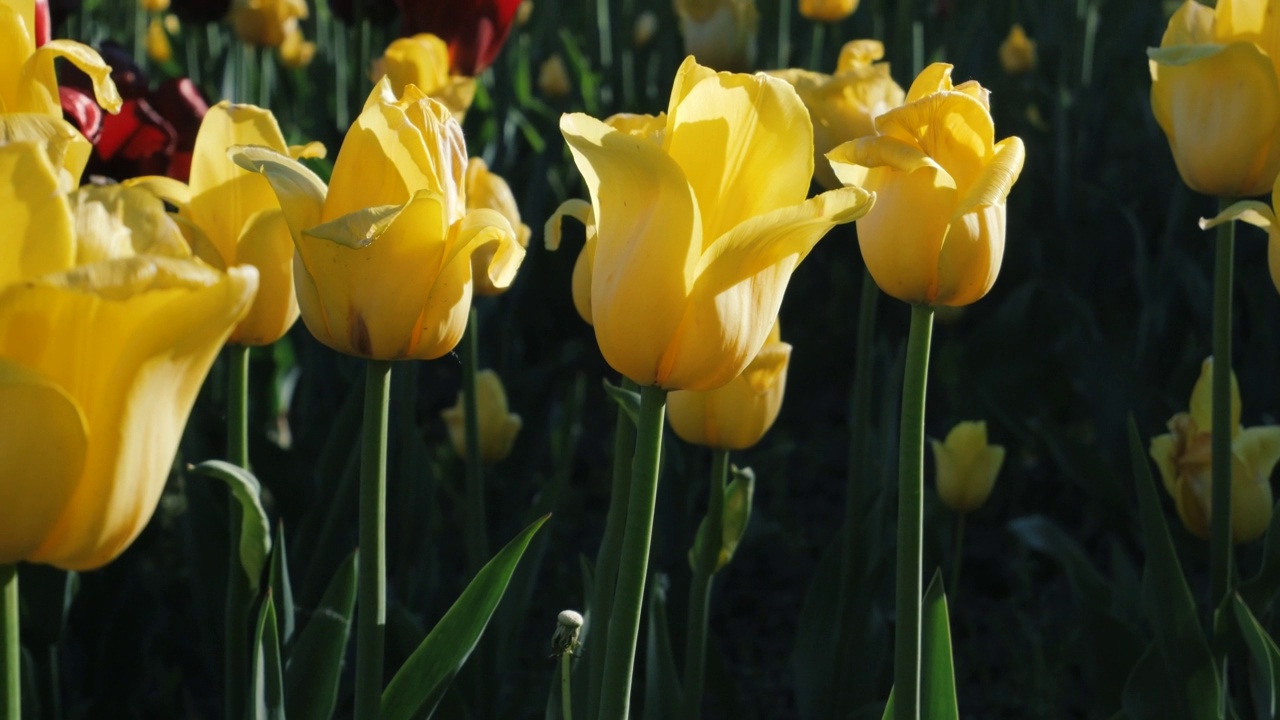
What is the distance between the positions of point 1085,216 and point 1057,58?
1.14 metres

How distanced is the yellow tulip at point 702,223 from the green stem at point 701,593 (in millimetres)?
483

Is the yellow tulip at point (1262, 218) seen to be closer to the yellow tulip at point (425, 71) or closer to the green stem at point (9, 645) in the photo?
the green stem at point (9, 645)

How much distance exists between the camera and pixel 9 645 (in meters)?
0.61

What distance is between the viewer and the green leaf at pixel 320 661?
117cm

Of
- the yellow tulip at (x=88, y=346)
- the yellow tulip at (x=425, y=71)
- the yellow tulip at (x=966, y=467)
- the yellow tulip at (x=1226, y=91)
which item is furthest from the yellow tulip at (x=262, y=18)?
the yellow tulip at (x=88, y=346)

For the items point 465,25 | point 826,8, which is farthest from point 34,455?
point 826,8

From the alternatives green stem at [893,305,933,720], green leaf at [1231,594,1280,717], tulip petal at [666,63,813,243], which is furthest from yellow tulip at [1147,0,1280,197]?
tulip petal at [666,63,813,243]

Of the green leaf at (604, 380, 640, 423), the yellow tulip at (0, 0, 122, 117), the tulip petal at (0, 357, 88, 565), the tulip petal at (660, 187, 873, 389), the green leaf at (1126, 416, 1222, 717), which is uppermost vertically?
the yellow tulip at (0, 0, 122, 117)

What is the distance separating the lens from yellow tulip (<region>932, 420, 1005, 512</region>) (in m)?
1.78

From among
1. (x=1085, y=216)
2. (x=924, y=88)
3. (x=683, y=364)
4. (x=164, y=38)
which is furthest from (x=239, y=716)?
(x=164, y=38)

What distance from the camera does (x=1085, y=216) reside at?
3.09 m

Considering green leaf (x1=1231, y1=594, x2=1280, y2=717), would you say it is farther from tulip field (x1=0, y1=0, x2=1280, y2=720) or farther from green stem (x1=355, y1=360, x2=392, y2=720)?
green stem (x1=355, y1=360, x2=392, y2=720)

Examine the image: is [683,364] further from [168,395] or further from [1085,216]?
[1085,216]

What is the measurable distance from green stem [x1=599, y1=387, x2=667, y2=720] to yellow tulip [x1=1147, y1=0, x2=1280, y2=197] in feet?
2.48
